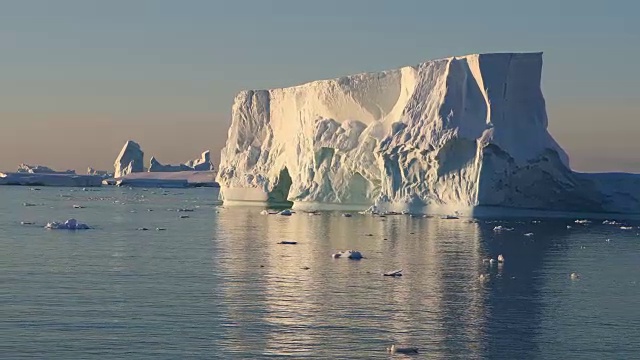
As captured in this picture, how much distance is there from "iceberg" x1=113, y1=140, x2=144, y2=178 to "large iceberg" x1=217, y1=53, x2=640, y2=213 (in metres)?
68.0

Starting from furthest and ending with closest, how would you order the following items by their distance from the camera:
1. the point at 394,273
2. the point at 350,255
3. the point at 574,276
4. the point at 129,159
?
the point at 129,159 < the point at 350,255 < the point at 574,276 < the point at 394,273

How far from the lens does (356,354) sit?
11852 mm

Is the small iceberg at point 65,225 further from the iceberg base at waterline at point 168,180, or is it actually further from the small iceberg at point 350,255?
the iceberg base at waterline at point 168,180

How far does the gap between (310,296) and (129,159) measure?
94813 millimetres

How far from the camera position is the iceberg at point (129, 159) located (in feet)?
354

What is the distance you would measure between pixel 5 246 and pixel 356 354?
43.5 feet

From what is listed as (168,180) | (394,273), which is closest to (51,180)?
(168,180)

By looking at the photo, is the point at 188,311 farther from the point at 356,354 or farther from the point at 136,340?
the point at 356,354

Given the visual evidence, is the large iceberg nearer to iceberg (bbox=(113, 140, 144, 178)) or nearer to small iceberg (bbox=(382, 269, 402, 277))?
small iceberg (bbox=(382, 269, 402, 277))

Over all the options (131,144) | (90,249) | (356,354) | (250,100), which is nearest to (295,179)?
(250,100)

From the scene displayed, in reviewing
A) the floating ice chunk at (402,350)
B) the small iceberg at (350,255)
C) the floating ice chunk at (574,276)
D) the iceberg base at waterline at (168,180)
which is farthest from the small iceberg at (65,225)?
the iceberg base at waterline at (168,180)

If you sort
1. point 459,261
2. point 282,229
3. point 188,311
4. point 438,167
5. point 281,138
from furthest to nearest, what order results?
point 281,138 < point 438,167 < point 282,229 < point 459,261 < point 188,311

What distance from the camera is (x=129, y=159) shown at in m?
109

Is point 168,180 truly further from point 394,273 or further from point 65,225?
point 394,273
